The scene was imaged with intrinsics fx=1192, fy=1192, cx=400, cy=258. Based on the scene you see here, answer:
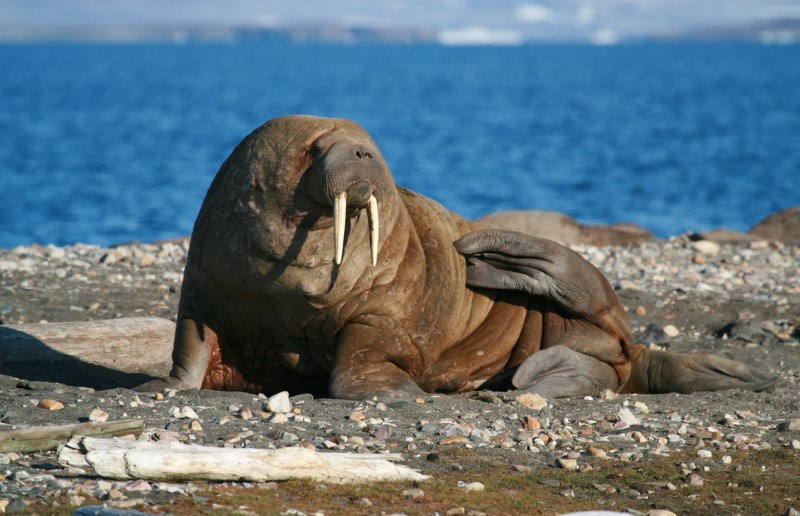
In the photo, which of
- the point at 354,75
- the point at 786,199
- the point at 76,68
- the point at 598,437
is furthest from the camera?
the point at 76,68

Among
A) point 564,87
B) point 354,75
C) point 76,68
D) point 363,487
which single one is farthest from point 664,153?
point 76,68

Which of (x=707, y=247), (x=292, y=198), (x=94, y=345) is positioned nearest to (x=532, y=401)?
(x=292, y=198)

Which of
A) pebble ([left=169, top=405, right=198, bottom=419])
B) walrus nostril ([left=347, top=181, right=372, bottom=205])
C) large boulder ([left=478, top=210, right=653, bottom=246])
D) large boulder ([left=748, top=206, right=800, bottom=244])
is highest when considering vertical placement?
large boulder ([left=748, top=206, right=800, bottom=244])

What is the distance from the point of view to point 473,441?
552cm

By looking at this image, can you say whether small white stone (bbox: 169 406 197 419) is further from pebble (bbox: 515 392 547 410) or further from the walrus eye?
pebble (bbox: 515 392 547 410)

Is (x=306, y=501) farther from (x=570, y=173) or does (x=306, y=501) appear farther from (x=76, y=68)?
(x=76, y=68)

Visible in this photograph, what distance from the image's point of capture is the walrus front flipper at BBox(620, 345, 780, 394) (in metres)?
7.32

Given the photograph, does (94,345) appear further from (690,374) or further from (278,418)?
(690,374)

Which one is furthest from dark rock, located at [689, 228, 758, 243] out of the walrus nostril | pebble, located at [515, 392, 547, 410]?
the walrus nostril

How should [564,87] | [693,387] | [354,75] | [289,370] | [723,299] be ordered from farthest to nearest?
[354,75] < [564,87] < [723,299] < [693,387] < [289,370]

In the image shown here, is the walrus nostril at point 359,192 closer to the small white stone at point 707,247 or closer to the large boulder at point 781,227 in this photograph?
the small white stone at point 707,247

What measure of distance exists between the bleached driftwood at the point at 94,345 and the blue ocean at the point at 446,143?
1166cm

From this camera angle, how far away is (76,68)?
116438 mm

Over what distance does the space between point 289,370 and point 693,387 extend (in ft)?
8.22
